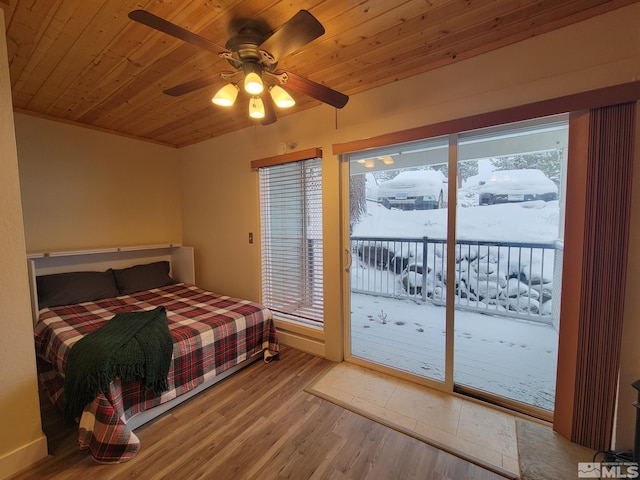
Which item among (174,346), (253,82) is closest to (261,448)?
(174,346)

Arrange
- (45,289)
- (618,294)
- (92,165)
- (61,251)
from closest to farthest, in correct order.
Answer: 1. (618,294)
2. (45,289)
3. (61,251)
4. (92,165)

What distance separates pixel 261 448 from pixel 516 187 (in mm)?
3140

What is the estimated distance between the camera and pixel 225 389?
2.16m

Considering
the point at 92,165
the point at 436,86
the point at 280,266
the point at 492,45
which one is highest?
the point at 492,45

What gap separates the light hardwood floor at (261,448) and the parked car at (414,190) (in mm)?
1806

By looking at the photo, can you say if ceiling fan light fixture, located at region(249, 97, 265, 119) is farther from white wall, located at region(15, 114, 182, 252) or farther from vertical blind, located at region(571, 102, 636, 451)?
white wall, located at region(15, 114, 182, 252)

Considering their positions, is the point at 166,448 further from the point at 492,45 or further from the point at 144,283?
the point at 492,45

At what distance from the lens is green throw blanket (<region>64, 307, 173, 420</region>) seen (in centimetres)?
150

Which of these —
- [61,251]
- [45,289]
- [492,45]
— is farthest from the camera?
[61,251]

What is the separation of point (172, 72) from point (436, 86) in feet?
6.28

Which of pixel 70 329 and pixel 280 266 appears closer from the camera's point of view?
pixel 70 329

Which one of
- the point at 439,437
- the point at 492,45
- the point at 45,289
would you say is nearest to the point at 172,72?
the point at 492,45

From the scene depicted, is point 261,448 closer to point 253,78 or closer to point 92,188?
point 253,78

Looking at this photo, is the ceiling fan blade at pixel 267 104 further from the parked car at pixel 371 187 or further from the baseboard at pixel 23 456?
the baseboard at pixel 23 456
